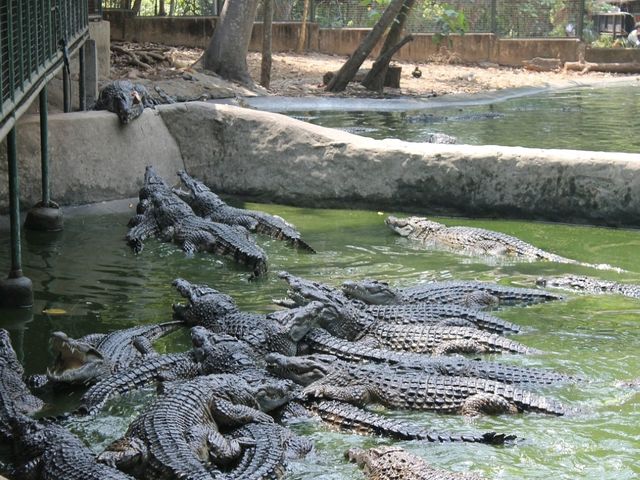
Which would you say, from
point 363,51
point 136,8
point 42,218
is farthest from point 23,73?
point 136,8

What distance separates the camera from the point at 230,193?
37.3ft

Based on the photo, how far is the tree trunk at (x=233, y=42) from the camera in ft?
63.2

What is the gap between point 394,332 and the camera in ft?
22.3

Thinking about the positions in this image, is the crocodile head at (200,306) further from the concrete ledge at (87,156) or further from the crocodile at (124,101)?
the crocodile at (124,101)

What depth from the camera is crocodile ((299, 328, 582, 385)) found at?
19.3 ft

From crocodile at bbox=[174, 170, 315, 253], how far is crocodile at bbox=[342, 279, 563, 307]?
1685 millimetres

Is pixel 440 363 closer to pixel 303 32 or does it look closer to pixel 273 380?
pixel 273 380

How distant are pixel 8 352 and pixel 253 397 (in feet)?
4.69

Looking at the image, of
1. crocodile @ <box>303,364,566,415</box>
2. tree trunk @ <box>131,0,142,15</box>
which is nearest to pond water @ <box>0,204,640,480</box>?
crocodile @ <box>303,364,566,415</box>

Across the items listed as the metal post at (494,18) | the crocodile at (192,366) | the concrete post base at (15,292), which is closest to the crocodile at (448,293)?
the crocodile at (192,366)

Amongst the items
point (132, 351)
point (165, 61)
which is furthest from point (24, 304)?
point (165, 61)

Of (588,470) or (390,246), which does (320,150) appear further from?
(588,470)

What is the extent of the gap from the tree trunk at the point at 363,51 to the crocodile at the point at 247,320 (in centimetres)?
1328

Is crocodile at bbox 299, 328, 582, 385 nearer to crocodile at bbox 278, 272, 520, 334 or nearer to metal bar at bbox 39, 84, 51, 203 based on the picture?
crocodile at bbox 278, 272, 520, 334
